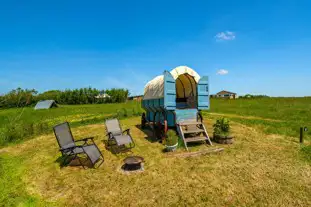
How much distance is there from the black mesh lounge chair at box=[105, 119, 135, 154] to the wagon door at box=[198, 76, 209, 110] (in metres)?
3.63

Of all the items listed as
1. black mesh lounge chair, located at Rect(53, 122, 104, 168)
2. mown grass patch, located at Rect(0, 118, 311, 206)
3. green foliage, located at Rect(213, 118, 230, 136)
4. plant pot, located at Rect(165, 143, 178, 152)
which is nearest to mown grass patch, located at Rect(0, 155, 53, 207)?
mown grass patch, located at Rect(0, 118, 311, 206)

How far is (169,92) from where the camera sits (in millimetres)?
8047

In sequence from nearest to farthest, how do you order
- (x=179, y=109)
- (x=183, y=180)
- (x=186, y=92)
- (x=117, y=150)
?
(x=183, y=180)
(x=117, y=150)
(x=179, y=109)
(x=186, y=92)

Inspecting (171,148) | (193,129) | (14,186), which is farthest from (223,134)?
(14,186)

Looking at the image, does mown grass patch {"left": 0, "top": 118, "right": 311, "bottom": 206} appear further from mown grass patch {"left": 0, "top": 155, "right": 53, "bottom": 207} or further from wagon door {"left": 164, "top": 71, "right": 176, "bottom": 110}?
wagon door {"left": 164, "top": 71, "right": 176, "bottom": 110}

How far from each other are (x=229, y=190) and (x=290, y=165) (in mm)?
2826

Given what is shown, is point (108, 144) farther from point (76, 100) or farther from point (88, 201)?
point (76, 100)

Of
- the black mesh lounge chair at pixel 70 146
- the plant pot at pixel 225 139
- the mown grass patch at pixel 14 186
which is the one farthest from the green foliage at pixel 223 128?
the mown grass patch at pixel 14 186

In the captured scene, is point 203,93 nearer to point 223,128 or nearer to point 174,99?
point 174,99

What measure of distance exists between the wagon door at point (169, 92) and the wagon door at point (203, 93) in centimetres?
134

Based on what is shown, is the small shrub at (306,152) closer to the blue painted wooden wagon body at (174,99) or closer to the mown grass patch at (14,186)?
the blue painted wooden wagon body at (174,99)

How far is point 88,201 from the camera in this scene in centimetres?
393

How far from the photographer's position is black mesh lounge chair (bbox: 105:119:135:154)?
23.7ft

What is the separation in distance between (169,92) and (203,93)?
5.69 ft
